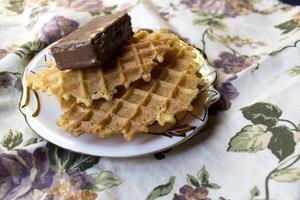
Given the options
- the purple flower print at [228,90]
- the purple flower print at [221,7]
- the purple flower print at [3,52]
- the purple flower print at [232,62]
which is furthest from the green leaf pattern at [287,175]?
the purple flower print at [3,52]

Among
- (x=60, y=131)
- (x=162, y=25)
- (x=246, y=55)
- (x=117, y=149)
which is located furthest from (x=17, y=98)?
(x=246, y=55)

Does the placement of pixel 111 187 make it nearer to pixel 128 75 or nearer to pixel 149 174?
pixel 149 174

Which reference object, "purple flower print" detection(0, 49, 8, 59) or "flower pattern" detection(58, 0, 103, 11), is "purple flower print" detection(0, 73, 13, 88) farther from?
"flower pattern" detection(58, 0, 103, 11)

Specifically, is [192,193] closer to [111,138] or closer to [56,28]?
[111,138]

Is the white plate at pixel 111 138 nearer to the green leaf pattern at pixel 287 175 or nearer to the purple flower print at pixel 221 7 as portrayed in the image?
the green leaf pattern at pixel 287 175

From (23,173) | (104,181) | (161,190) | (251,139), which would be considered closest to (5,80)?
(23,173)

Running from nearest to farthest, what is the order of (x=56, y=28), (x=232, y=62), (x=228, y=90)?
(x=228, y=90) < (x=232, y=62) < (x=56, y=28)

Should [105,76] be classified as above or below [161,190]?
above
